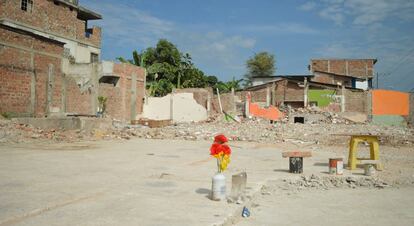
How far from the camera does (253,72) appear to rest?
52.0 m

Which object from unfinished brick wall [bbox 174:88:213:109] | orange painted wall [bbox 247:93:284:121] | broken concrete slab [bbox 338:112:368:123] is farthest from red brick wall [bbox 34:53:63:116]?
broken concrete slab [bbox 338:112:368:123]

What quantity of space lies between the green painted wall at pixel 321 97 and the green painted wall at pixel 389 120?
3502mm

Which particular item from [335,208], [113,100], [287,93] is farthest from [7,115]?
[287,93]

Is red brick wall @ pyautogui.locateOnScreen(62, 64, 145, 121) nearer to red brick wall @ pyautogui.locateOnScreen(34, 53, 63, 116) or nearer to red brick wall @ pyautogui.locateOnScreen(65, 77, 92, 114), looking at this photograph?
red brick wall @ pyautogui.locateOnScreen(65, 77, 92, 114)

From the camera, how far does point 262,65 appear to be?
51.0m

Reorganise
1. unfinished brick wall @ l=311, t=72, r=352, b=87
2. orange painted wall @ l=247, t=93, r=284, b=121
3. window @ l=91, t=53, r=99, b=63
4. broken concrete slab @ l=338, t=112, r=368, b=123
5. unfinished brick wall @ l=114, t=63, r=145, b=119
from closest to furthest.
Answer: unfinished brick wall @ l=114, t=63, r=145, b=119 < broken concrete slab @ l=338, t=112, r=368, b=123 < orange painted wall @ l=247, t=93, r=284, b=121 < window @ l=91, t=53, r=99, b=63 < unfinished brick wall @ l=311, t=72, r=352, b=87

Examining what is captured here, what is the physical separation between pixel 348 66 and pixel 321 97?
20377 mm

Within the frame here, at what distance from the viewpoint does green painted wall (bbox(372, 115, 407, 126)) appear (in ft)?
90.7

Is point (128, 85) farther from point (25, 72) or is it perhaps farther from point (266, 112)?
point (25, 72)

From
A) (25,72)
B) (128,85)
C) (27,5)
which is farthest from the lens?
(128,85)

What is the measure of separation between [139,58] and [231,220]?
33038 millimetres

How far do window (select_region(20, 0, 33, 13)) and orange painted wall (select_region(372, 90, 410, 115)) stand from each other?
86.5 feet

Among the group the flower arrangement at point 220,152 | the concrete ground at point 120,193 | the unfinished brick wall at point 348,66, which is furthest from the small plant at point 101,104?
the unfinished brick wall at point 348,66

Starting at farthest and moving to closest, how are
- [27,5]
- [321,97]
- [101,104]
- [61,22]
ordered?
[61,22] < [321,97] < [27,5] < [101,104]
